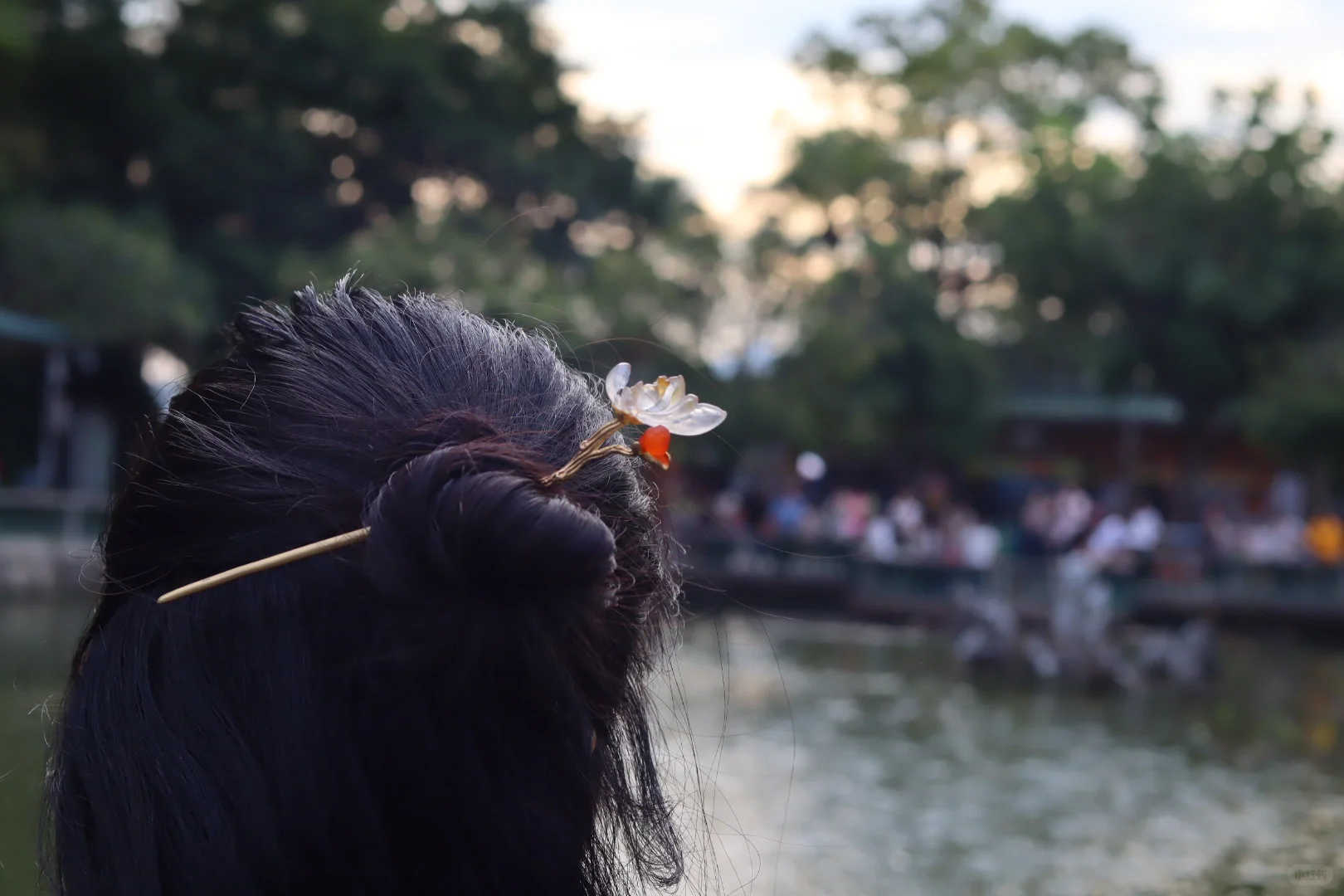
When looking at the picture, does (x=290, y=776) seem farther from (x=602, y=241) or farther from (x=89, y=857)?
(x=602, y=241)

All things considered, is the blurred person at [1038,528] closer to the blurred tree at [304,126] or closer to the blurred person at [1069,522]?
the blurred person at [1069,522]

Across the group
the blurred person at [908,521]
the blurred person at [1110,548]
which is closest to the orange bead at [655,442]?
the blurred person at [1110,548]

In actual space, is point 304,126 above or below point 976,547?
above

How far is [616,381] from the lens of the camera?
78 cm

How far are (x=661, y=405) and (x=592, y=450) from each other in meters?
0.05

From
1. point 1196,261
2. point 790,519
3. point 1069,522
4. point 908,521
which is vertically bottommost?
point 790,519

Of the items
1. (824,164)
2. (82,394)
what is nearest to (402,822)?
(82,394)

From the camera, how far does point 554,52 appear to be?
2062 cm

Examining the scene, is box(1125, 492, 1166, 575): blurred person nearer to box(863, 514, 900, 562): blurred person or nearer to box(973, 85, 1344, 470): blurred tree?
box(863, 514, 900, 562): blurred person

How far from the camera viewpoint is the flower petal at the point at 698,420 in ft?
2.58

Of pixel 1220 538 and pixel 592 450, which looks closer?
pixel 592 450

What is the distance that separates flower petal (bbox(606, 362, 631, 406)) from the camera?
774 mm

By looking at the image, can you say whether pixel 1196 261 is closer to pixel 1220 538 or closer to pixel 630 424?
pixel 1220 538

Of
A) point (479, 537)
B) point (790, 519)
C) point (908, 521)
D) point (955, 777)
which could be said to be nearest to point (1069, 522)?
point (908, 521)
